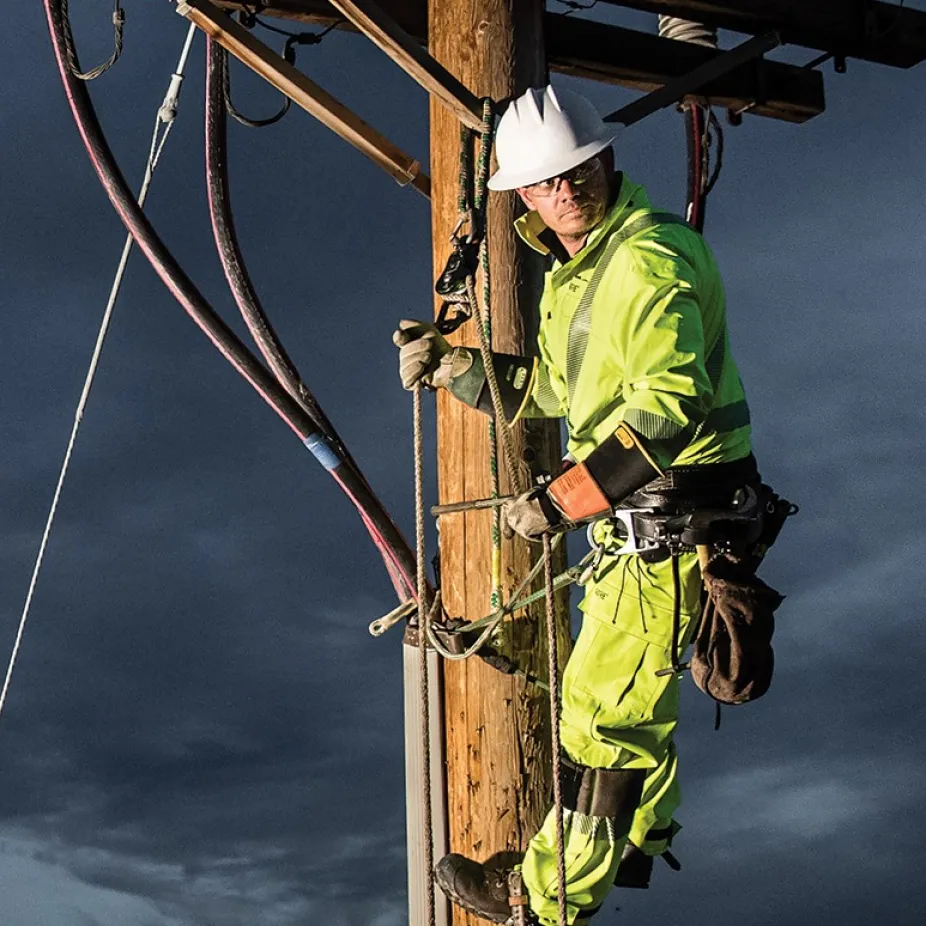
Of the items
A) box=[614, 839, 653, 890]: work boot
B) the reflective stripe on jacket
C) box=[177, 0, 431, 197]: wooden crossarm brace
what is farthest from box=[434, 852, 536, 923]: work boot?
box=[177, 0, 431, 197]: wooden crossarm brace

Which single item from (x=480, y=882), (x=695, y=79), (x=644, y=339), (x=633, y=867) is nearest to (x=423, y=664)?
(x=480, y=882)

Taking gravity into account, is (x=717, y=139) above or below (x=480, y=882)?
above

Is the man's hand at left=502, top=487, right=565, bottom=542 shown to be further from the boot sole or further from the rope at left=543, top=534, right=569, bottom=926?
the boot sole

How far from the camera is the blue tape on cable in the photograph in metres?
6.11

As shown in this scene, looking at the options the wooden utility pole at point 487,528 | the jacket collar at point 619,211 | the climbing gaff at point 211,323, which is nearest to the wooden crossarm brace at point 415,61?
the wooden utility pole at point 487,528

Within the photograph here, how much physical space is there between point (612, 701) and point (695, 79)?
3.15 meters

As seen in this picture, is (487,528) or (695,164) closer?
(487,528)

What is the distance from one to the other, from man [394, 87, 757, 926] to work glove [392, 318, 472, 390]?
41 centimetres

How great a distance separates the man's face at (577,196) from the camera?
4656 mm

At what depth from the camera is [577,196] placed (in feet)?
15.3

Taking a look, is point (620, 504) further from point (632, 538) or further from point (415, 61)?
point (415, 61)

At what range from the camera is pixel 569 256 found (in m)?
4.96

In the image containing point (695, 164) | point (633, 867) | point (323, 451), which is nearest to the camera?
point (633, 867)

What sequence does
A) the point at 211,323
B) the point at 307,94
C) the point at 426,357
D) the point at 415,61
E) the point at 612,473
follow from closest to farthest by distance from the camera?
1. the point at 612,473
2. the point at 426,357
3. the point at 415,61
4. the point at 307,94
5. the point at 211,323
